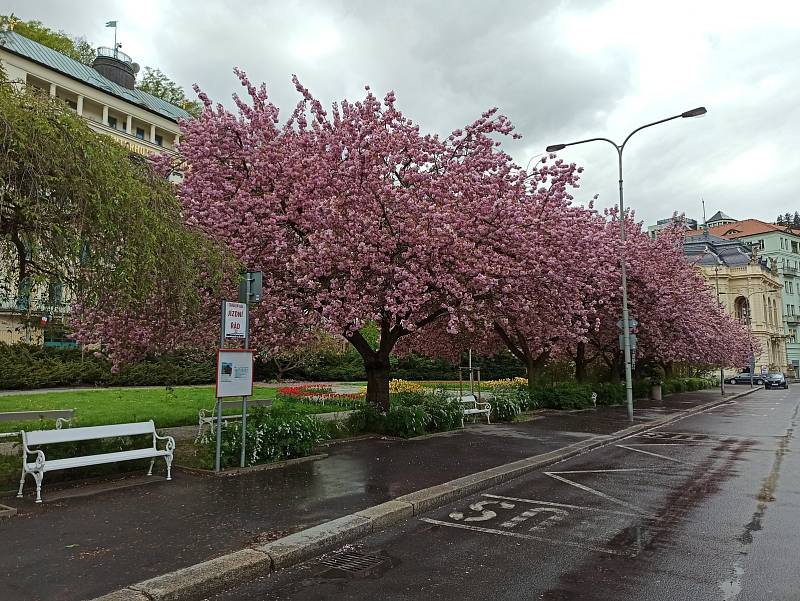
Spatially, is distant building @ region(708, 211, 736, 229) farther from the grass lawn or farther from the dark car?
the grass lawn

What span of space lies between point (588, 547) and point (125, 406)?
15.7 metres

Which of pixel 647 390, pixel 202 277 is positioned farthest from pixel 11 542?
pixel 647 390

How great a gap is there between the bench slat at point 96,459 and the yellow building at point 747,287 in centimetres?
7680

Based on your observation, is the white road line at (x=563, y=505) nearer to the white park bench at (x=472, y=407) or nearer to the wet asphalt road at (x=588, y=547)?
the wet asphalt road at (x=588, y=547)

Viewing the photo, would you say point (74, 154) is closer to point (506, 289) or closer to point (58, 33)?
point (506, 289)

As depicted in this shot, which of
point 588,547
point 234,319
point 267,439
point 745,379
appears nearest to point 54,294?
point 234,319

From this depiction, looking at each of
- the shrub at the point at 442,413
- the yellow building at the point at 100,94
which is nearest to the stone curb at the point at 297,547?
the shrub at the point at 442,413

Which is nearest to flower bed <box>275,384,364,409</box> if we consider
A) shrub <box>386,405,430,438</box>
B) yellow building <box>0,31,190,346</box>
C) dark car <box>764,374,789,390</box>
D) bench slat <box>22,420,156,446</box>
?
shrub <box>386,405,430,438</box>

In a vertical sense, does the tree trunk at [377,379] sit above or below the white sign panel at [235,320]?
below

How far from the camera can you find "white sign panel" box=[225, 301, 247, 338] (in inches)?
353

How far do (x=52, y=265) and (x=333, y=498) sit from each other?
4646 millimetres

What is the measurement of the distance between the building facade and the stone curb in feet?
314

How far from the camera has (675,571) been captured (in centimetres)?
513

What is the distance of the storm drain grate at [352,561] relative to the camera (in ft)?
17.3
